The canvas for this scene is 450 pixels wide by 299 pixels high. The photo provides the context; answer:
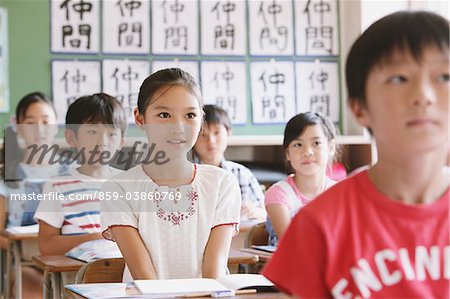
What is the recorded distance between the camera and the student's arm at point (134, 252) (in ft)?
7.54

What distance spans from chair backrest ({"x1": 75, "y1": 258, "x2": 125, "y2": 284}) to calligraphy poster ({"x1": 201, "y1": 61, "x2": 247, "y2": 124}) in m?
3.36

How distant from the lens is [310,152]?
11.7 feet

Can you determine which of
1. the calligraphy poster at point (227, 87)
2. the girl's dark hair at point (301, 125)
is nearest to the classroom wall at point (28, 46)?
the calligraphy poster at point (227, 87)

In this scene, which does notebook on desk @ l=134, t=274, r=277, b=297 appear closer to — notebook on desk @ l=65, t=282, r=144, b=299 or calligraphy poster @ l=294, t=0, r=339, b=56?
notebook on desk @ l=65, t=282, r=144, b=299

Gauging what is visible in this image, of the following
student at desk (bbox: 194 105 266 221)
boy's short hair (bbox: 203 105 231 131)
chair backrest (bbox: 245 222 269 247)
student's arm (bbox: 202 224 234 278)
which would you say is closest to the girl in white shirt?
student's arm (bbox: 202 224 234 278)

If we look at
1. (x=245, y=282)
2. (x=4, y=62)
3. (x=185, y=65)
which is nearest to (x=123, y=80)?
(x=185, y=65)

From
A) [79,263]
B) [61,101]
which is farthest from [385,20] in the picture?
[61,101]

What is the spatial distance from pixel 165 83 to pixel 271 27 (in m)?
3.55

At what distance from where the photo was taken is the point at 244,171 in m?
4.55

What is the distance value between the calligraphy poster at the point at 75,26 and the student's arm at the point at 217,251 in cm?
333

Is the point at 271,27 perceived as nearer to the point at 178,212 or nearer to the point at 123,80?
the point at 123,80

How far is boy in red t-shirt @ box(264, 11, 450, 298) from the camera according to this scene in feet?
3.61

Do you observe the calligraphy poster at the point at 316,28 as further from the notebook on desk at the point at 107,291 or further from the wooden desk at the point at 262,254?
the notebook on desk at the point at 107,291

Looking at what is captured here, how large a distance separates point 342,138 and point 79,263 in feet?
10.9
